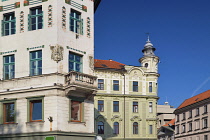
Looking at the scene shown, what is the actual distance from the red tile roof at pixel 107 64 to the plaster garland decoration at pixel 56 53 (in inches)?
1240

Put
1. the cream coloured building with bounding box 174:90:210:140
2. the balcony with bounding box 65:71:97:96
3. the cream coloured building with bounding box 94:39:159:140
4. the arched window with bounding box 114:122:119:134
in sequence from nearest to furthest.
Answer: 1. the balcony with bounding box 65:71:97:96
2. the cream coloured building with bounding box 94:39:159:140
3. the arched window with bounding box 114:122:119:134
4. the cream coloured building with bounding box 174:90:210:140

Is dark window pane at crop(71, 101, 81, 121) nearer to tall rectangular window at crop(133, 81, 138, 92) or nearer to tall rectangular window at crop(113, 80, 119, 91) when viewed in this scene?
tall rectangular window at crop(113, 80, 119, 91)

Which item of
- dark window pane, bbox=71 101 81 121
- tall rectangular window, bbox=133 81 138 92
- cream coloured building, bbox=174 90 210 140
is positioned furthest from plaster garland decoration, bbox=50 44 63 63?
cream coloured building, bbox=174 90 210 140

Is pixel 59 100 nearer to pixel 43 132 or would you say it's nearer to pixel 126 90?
pixel 43 132

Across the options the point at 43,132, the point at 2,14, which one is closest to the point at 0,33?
the point at 2,14

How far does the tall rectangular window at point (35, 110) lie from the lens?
2483 centimetres

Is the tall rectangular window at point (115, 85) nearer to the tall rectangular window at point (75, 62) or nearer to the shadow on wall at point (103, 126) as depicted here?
the shadow on wall at point (103, 126)

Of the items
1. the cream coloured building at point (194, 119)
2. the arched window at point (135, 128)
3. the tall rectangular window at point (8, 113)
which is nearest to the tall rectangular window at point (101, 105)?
the arched window at point (135, 128)

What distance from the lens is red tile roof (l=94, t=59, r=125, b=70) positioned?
57531 mm

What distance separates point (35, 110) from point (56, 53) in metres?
4.17

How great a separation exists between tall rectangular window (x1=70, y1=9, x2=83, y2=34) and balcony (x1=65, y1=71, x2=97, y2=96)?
3701mm

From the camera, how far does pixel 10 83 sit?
26.0m

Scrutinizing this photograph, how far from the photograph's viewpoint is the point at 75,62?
26.5 metres

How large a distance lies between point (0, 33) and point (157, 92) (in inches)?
1421
